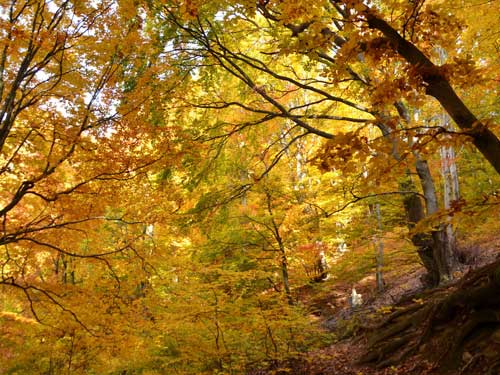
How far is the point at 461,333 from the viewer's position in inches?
197

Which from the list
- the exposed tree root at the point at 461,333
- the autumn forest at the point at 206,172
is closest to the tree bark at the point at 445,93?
the autumn forest at the point at 206,172

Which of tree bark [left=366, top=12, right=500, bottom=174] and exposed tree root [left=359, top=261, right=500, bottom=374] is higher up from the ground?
tree bark [left=366, top=12, right=500, bottom=174]

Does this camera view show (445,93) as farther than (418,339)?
No

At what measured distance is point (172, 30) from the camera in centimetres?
589

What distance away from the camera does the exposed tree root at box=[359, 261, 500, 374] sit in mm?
4590

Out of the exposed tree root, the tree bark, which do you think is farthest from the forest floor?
the tree bark

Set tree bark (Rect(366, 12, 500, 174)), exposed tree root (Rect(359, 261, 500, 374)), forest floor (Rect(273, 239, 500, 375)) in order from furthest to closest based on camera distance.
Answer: forest floor (Rect(273, 239, 500, 375)) → exposed tree root (Rect(359, 261, 500, 374)) → tree bark (Rect(366, 12, 500, 174))

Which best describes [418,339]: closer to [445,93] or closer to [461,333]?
[461,333]

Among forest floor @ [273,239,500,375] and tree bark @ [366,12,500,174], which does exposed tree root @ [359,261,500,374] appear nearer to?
forest floor @ [273,239,500,375]

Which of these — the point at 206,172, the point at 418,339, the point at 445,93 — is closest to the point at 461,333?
the point at 418,339

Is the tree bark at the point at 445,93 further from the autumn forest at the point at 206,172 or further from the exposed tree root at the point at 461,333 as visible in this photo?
the exposed tree root at the point at 461,333

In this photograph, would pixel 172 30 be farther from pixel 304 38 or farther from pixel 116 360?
pixel 116 360

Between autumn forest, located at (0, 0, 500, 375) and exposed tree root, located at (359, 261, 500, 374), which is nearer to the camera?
autumn forest, located at (0, 0, 500, 375)

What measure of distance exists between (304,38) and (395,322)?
6398mm
